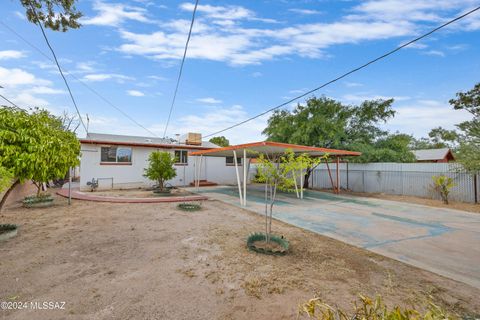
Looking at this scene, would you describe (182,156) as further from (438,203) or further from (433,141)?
(433,141)

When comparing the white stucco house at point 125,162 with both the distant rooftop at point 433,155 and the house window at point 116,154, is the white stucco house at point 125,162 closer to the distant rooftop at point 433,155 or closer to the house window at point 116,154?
the house window at point 116,154

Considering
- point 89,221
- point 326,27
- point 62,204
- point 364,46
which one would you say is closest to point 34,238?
point 89,221

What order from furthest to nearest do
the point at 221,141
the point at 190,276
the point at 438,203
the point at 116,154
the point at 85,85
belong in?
the point at 221,141 < the point at 116,154 < the point at 85,85 < the point at 438,203 < the point at 190,276

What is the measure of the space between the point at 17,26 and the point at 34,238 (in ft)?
21.0

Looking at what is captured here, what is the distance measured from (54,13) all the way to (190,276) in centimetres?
734

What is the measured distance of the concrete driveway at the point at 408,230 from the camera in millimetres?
3957

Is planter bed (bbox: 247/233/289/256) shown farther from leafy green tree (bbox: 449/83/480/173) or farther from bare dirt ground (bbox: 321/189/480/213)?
leafy green tree (bbox: 449/83/480/173)

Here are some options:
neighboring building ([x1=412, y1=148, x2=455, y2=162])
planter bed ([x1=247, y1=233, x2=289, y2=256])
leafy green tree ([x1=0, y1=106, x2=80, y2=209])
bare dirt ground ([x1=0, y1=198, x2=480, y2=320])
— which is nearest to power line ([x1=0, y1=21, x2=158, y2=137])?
leafy green tree ([x1=0, y1=106, x2=80, y2=209])

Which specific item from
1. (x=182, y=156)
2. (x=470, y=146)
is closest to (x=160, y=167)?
(x=182, y=156)

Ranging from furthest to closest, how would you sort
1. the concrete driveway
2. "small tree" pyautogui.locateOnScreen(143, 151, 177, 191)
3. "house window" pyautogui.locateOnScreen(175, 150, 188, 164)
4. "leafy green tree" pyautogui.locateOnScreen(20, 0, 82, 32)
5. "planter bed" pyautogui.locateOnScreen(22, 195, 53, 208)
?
1. "house window" pyautogui.locateOnScreen(175, 150, 188, 164)
2. "small tree" pyautogui.locateOnScreen(143, 151, 177, 191)
3. "planter bed" pyautogui.locateOnScreen(22, 195, 53, 208)
4. "leafy green tree" pyautogui.locateOnScreen(20, 0, 82, 32)
5. the concrete driveway

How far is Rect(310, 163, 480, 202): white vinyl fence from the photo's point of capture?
396 inches

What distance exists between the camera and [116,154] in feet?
46.3

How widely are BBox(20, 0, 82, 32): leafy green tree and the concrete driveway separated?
7878 mm

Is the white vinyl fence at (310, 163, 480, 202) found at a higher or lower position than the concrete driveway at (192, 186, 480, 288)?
higher
